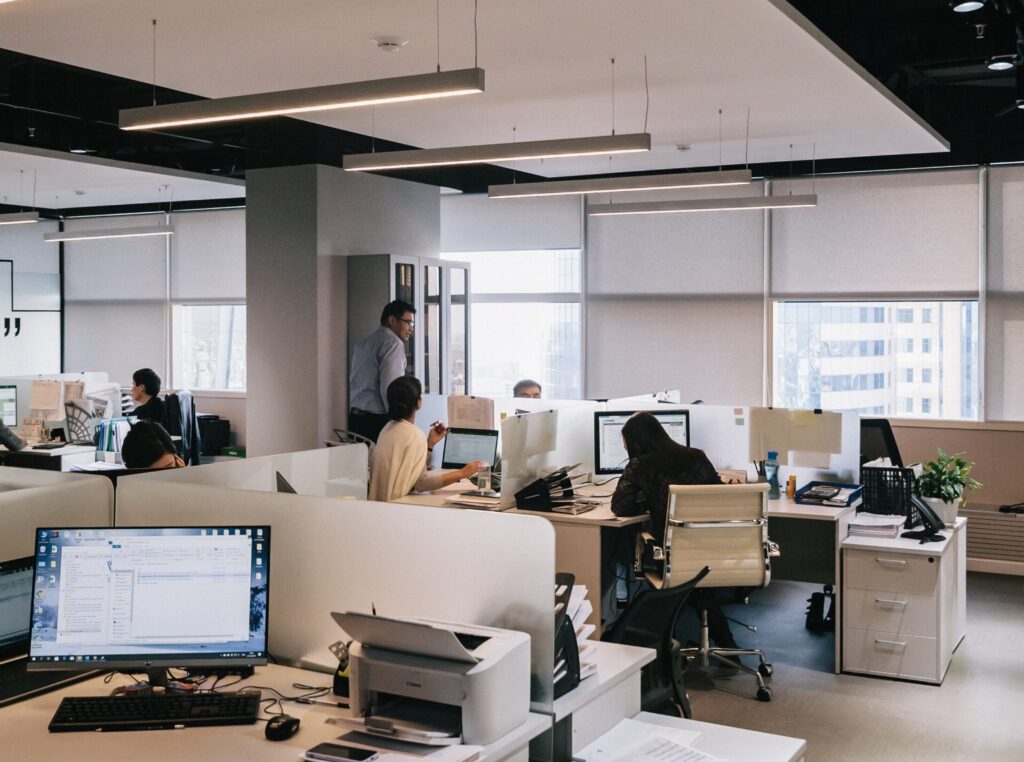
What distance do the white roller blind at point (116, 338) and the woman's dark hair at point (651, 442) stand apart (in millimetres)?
7791

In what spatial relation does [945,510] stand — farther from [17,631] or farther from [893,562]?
[17,631]

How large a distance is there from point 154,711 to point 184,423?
720 centimetres

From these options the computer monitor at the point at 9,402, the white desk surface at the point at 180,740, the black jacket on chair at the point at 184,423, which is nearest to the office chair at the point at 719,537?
the white desk surface at the point at 180,740

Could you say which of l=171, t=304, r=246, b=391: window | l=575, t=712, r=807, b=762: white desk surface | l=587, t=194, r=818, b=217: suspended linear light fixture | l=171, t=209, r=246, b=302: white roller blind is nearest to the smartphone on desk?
l=575, t=712, r=807, b=762: white desk surface

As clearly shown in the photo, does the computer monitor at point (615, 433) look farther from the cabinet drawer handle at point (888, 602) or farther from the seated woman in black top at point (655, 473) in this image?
the cabinet drawer handle at point (888, 602)

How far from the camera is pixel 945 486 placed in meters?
5.37

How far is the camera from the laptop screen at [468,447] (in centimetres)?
614

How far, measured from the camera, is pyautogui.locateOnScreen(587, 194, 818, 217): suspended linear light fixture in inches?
279

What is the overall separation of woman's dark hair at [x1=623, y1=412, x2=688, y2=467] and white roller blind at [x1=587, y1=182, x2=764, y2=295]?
3.68 m

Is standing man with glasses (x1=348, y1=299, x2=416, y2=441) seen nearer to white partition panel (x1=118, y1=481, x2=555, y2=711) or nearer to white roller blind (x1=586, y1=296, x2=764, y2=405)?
white roller blind (x1=586, y1=296, x2=764, y2=405)

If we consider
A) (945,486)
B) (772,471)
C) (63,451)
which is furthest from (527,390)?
(63,451)

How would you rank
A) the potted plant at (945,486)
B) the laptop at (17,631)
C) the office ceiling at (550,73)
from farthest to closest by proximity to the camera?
the potted plant at (945,486) < the office ceiling at (550,73) < the laptop at (17,631)

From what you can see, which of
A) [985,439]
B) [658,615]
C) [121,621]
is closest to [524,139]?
[985,439]

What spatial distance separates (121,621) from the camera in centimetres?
246
